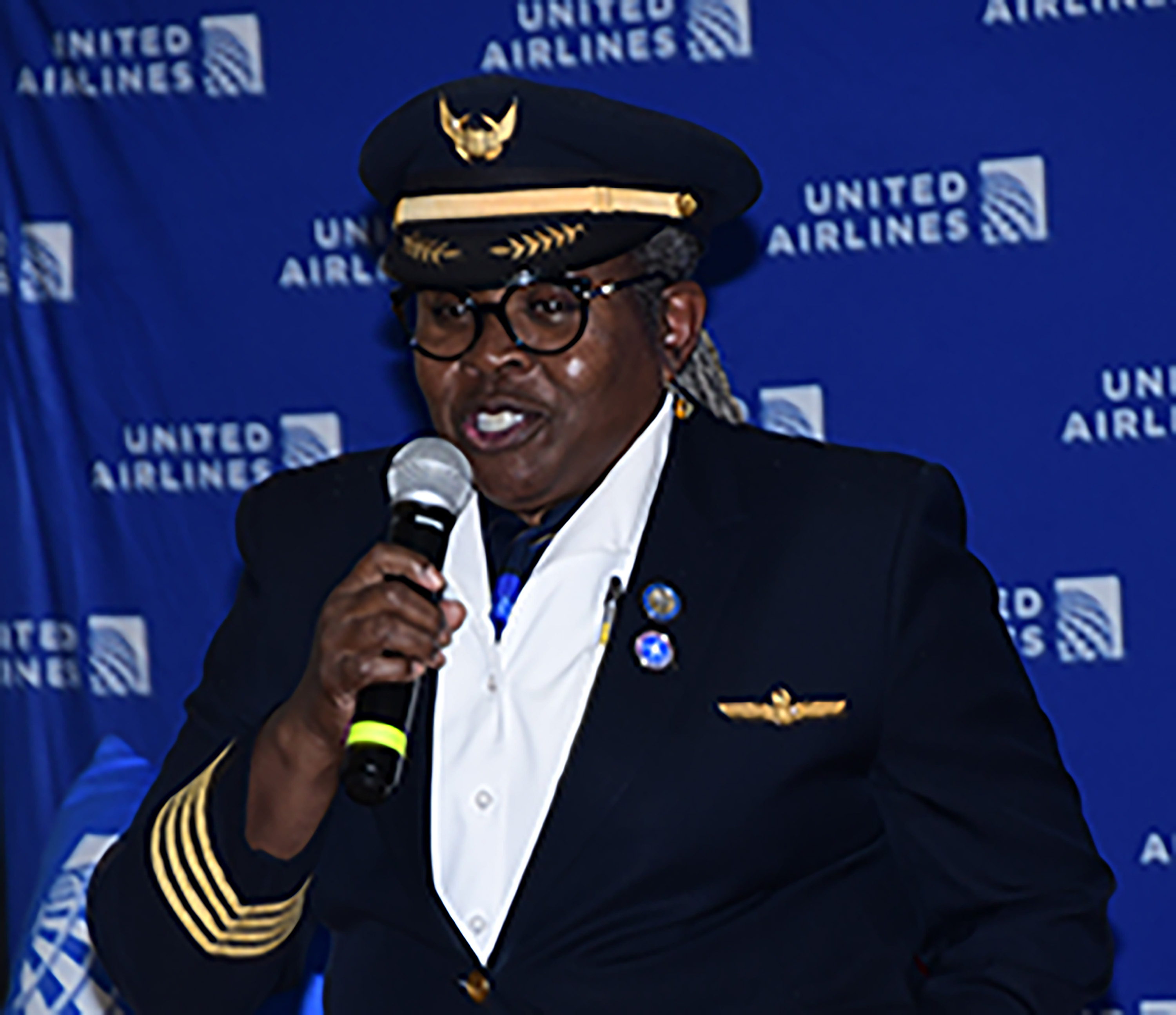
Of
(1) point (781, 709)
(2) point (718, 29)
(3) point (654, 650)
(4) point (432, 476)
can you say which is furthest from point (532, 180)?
(2) point (718, 29)

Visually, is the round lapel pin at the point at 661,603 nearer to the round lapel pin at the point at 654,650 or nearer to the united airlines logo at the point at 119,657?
the round lapel pin at the point at 654,650

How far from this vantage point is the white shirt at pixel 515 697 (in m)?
1.62

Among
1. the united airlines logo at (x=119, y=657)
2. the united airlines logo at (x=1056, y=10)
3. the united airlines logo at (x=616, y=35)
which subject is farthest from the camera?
the united airlines logo at (x=119, y=657)

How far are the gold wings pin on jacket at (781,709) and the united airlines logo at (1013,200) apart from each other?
118cm

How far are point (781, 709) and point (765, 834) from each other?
0.13 m

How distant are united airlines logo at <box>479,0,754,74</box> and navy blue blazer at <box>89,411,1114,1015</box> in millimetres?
1100

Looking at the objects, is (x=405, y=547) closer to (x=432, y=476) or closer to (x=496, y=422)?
(x=432, y=476)

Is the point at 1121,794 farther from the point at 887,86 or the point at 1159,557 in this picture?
the point at 887,86

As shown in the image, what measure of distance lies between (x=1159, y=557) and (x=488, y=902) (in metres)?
Result: 1.41

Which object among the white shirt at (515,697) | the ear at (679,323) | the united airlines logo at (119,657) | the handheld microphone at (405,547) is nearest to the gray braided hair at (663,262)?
the ear at (679,323)

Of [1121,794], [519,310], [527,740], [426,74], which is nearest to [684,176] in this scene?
[519,310]

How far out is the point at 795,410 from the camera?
261 cm

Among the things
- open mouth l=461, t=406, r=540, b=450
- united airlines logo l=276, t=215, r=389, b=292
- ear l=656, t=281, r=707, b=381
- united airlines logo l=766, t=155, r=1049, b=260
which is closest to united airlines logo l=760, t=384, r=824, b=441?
united airlines logo l=766, t=155, r=1049, b=260

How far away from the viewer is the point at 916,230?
2545 millimetres
